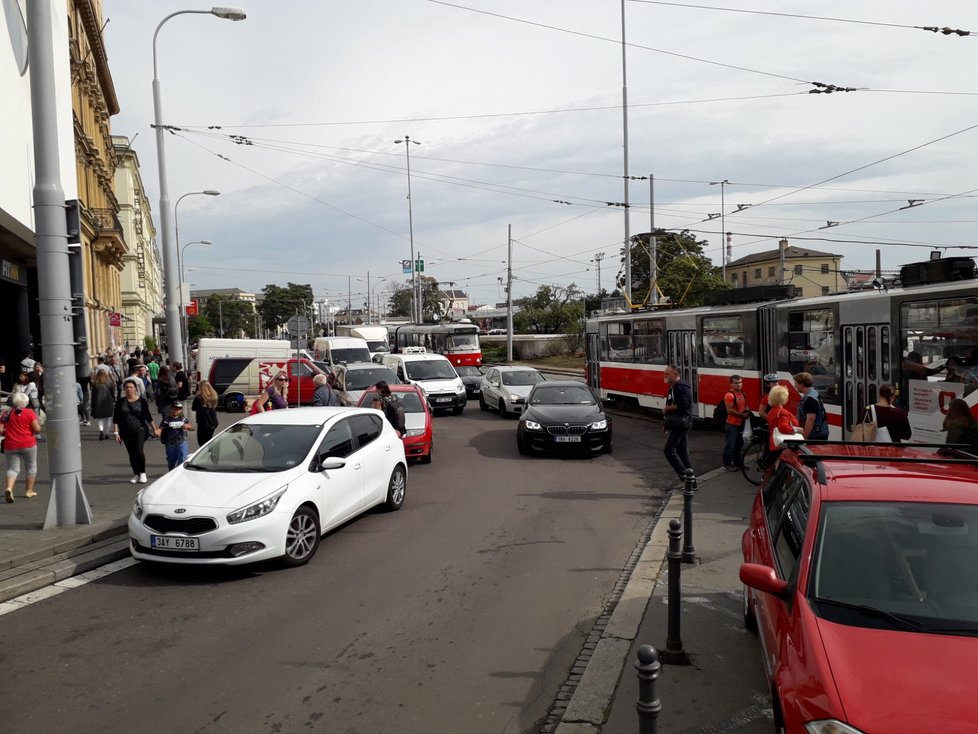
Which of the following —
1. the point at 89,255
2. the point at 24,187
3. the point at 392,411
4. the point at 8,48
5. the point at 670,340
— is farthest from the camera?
the point at 89,255

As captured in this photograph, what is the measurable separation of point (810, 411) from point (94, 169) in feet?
110

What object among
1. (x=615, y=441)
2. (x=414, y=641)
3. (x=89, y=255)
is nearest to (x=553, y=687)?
(x=414, y=641)

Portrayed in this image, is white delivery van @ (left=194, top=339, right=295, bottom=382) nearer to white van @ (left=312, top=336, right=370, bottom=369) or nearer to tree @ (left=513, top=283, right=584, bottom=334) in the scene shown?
white van @ (left=312, top=336, right=370, bottom=369)

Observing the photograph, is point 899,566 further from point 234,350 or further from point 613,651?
point 234,350

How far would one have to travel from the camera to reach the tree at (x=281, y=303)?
392 feet

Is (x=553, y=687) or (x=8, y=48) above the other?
(x=8, y=48)

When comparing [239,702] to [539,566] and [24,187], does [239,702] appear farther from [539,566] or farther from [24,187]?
[24,187]

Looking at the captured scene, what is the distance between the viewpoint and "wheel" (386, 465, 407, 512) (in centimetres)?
1038

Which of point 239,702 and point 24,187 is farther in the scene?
point 24,187

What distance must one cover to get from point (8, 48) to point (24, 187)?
8.83ft

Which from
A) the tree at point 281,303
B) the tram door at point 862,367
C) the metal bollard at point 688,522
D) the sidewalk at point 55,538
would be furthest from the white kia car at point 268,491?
the tree at point 281,303

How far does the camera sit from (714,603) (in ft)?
21.7

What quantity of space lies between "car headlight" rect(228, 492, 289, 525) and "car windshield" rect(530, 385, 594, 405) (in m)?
9.07

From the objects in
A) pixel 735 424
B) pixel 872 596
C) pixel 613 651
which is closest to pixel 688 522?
pixel 613 651
